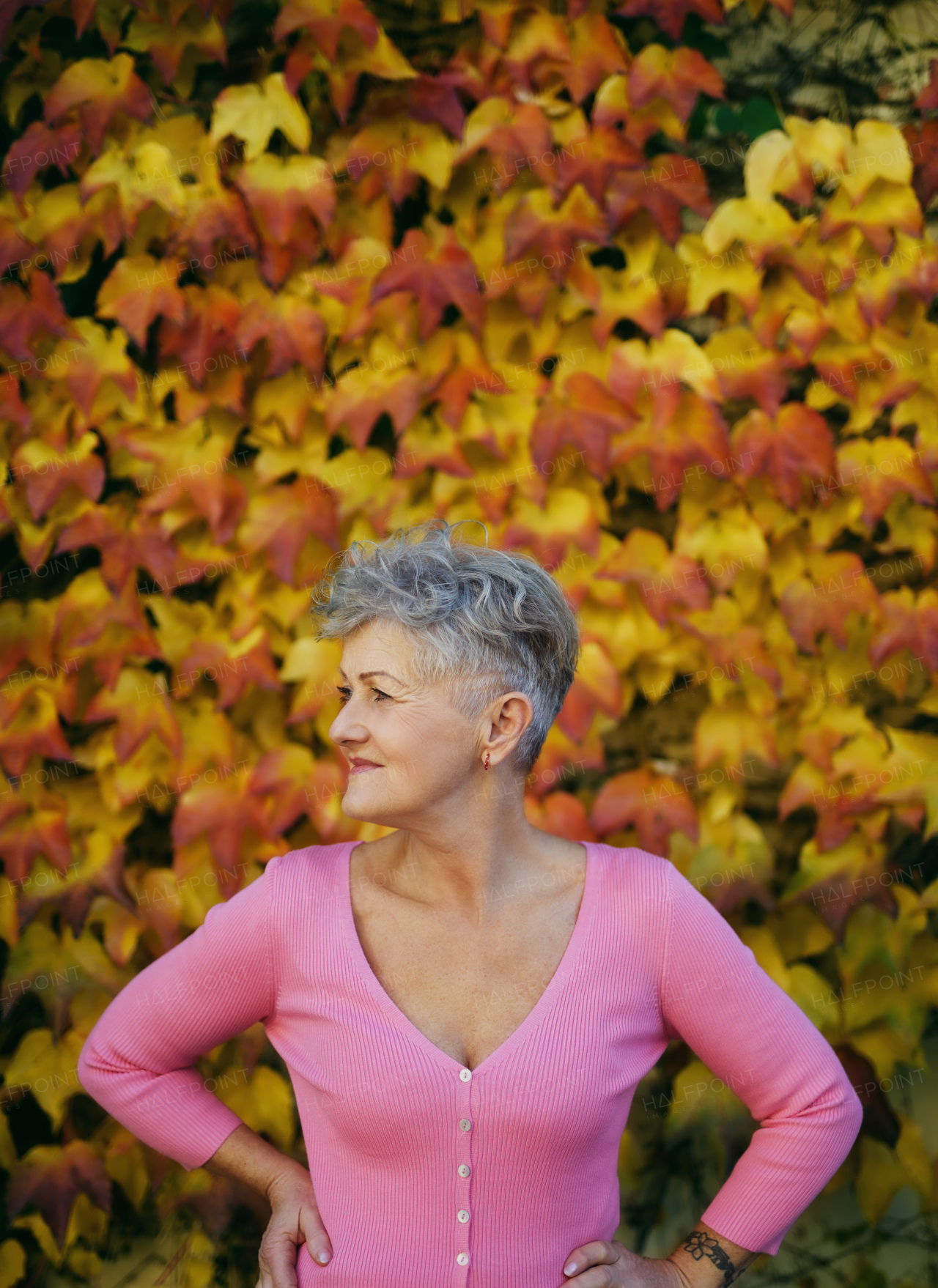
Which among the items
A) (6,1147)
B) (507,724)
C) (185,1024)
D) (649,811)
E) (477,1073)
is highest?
(507,724)

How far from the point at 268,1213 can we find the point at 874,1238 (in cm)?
107

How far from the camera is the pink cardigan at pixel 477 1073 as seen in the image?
113 cm

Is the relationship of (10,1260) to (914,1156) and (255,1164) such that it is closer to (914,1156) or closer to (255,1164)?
(255,1164)

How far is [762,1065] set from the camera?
1219 mm

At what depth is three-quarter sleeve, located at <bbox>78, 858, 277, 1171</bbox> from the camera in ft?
4.08

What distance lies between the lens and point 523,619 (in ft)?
4.01

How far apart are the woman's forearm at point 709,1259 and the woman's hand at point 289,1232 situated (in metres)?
0.42

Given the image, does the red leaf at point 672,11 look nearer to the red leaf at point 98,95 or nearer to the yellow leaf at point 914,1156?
the red leaf at point 98,95

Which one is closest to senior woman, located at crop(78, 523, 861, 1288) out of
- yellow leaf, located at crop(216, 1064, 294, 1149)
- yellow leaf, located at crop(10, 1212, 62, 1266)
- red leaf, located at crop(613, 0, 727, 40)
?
yellow leaf, located at crop(216, 1064, 294, 1149)

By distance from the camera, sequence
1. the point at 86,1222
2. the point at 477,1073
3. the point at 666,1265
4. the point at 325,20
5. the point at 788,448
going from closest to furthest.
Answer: the point at 477,1073 → the point at 666,1265 → the point at 325,20 → the point at 788,448 → the point at 86,1222

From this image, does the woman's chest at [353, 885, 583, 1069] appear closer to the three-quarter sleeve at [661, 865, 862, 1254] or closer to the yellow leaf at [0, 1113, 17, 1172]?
the three-quarter sleeve at [661, 865, 862, 1254]

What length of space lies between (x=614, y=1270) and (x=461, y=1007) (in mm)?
338

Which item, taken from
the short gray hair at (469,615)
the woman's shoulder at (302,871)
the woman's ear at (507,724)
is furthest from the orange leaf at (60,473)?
the woman's ear at (507,724)

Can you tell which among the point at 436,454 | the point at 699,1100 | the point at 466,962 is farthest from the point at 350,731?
the point at 699,1100
